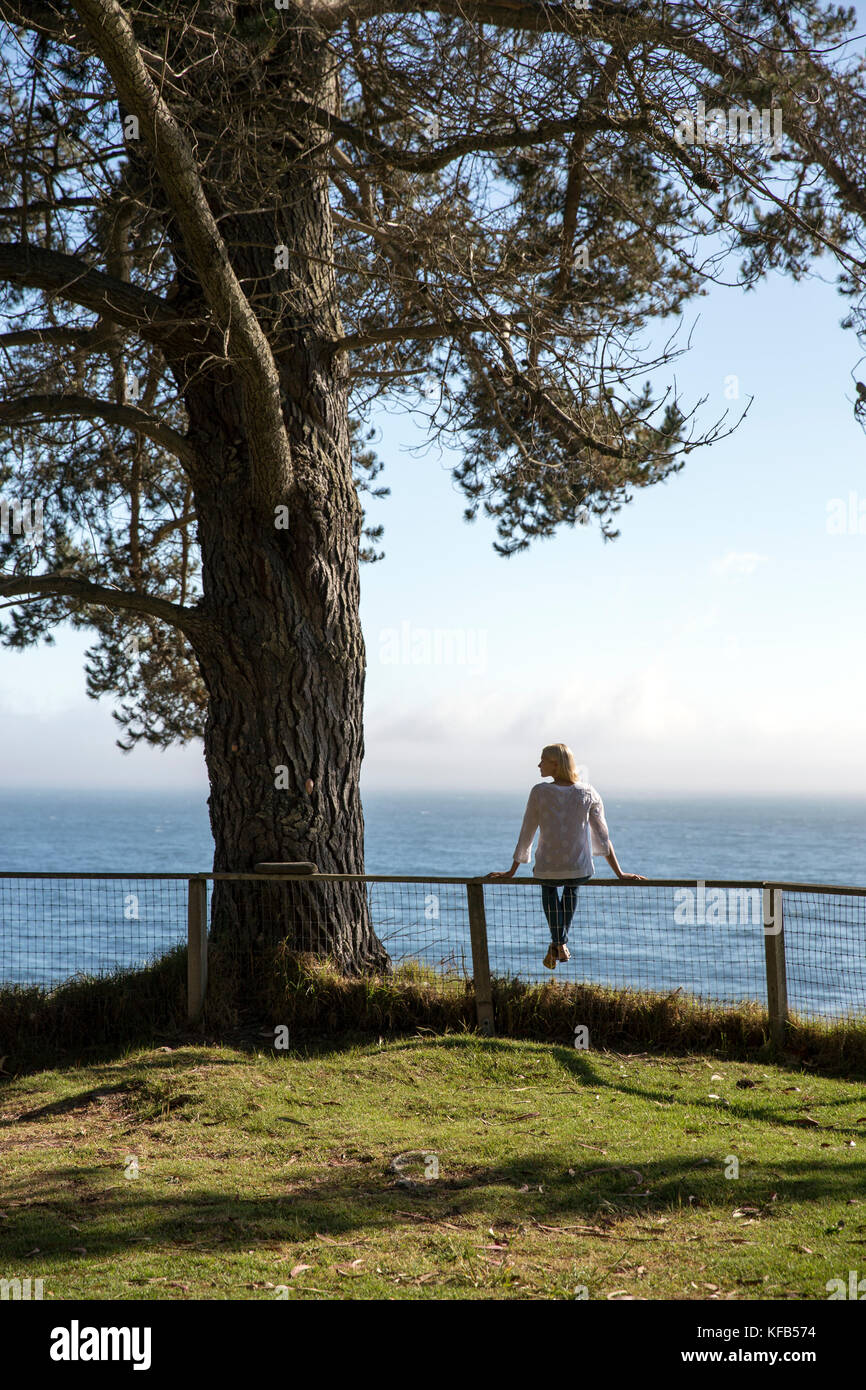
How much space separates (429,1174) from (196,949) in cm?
335

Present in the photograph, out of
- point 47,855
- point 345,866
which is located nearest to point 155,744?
point 345,866

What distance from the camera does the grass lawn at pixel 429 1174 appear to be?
4.36m

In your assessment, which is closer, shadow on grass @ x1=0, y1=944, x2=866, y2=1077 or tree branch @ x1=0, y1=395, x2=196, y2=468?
shadow on grass @ x1=0, y1=944, x2=866, y2=1077

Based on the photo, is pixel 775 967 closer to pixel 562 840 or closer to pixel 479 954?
pixel 562 840

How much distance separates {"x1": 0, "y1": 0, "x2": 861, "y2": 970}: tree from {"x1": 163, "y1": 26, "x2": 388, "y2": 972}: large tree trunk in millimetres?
25

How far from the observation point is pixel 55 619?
13.5 metres

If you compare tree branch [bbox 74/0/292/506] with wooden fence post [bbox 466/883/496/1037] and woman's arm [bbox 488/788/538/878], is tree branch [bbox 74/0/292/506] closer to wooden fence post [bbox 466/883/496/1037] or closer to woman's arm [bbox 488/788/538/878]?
woman's arm [bbox 488/788/538/878]

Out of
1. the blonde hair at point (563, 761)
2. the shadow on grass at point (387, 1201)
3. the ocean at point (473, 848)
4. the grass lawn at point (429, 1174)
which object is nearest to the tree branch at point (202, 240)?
the blonde hair at point (563, 761)

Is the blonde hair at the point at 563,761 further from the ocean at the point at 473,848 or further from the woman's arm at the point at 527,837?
the ocean at the point at 473,848

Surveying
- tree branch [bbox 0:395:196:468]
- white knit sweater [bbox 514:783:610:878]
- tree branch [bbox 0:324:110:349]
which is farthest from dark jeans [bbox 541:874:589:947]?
tree branch [bbox 0:324:110:349]

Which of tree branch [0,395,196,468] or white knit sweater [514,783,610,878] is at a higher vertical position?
tree branch [0,395,196,468]

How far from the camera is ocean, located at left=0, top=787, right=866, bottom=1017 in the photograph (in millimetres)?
9266

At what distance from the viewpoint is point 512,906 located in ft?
29.4
